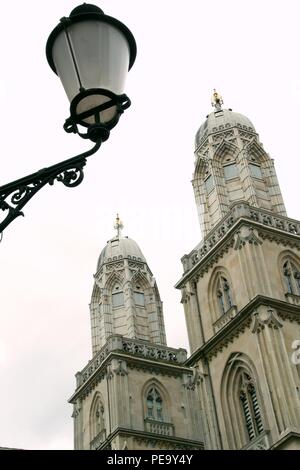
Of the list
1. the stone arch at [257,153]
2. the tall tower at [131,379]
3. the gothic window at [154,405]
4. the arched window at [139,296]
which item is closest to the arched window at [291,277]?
the stone arch at [257,153]

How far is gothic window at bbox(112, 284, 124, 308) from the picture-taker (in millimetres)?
44156

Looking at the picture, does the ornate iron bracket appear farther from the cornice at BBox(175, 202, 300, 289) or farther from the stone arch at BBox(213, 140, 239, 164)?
the stone arch at BBox(213, 140, 239, 164)

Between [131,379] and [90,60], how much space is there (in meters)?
33.9

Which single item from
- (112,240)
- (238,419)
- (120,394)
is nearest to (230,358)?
(238,419)

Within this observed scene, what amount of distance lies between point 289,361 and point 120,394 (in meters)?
12.8

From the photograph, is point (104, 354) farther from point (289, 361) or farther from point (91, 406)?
point (289, 361)

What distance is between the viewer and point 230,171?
34.8 m

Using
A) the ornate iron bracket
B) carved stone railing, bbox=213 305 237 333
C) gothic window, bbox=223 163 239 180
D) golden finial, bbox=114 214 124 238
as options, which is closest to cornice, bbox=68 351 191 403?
carved stone railing, bbox=213 305 237 333

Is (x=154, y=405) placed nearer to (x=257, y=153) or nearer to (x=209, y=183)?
(x=209, y=183)

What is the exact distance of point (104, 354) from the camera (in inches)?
1545

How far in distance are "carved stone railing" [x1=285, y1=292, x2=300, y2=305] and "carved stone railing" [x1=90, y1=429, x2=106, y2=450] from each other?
1342 centimetres

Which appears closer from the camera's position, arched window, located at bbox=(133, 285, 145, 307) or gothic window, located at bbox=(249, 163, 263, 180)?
gothic window, located at bbox=(249, 163, 263, 180)

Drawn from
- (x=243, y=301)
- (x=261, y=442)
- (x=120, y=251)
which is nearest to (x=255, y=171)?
(x=243, y=301)

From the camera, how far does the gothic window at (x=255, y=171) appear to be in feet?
113
